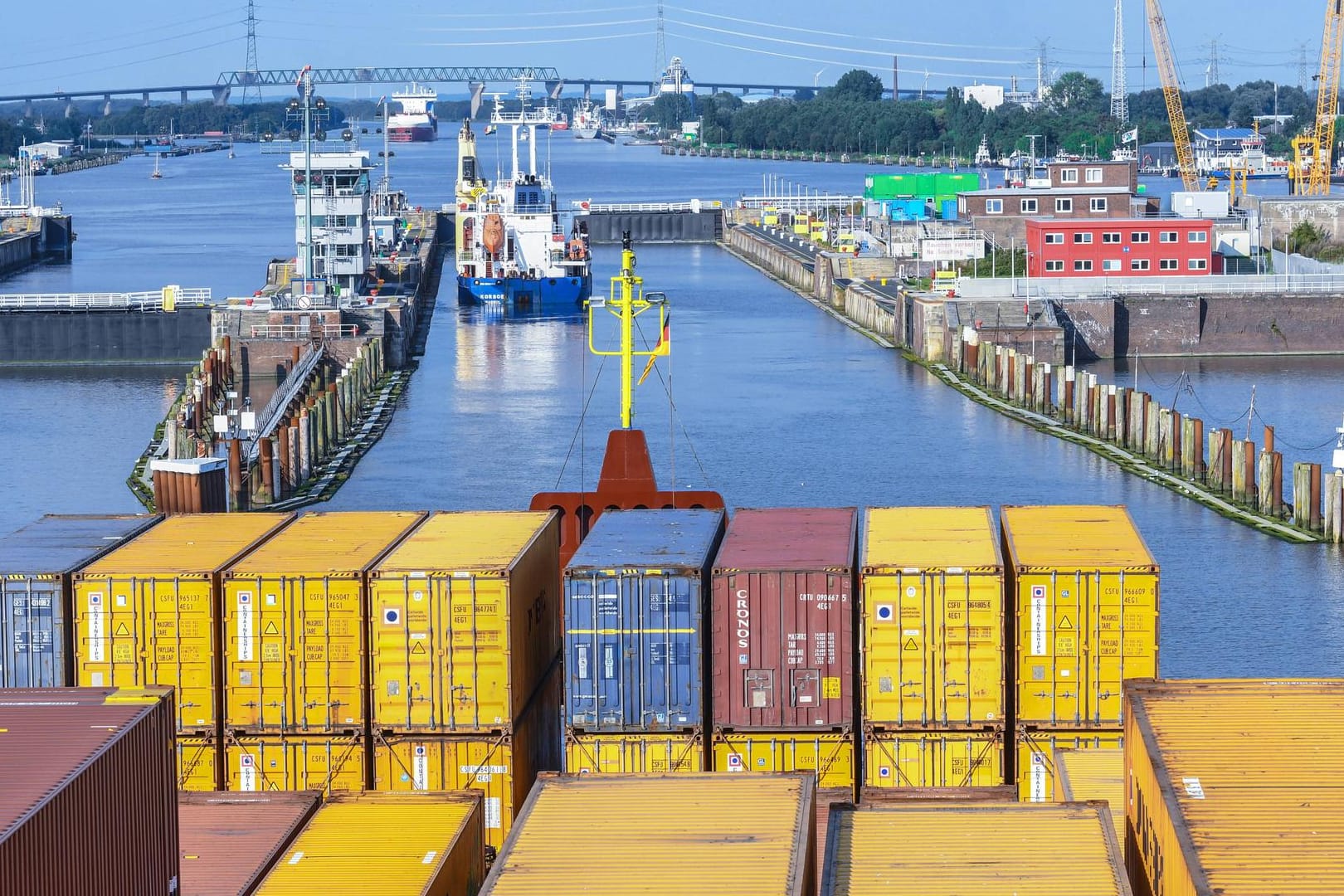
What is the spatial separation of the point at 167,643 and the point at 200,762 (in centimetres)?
94

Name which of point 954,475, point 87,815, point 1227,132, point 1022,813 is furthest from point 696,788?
point 1227,132

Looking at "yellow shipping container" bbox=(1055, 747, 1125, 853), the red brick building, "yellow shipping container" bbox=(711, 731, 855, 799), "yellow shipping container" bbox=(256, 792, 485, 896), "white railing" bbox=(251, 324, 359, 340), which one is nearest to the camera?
"yellow shipping container" bbox=(256, 792, 485, 896)

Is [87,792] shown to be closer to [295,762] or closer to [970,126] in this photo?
[295,762]

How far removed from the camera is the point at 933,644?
1498 cm

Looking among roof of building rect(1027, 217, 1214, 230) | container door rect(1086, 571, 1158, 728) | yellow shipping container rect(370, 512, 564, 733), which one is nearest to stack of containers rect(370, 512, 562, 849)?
yellow shipping container rect(370, 512, 564, 733)

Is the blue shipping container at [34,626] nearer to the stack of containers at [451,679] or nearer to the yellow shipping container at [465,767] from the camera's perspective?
the stack of containers at [451,679]

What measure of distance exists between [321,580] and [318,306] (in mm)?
36001

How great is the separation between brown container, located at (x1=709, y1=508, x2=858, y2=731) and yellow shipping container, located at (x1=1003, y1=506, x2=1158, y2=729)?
133cm

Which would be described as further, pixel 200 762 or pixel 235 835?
pixel 200 762

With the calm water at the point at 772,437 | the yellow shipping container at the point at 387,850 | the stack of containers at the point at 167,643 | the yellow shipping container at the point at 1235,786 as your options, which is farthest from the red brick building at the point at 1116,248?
Answer: the yellow shipping container at the point at 1235,786

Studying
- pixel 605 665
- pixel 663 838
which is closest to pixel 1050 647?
pixel 605 665

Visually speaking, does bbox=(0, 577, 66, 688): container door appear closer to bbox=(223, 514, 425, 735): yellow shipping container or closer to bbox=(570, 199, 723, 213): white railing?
bbox=(223, 514, 425, 735): yellow shipping container

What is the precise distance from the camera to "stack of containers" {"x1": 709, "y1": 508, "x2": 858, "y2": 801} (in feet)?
48.6

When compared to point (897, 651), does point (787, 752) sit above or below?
below
